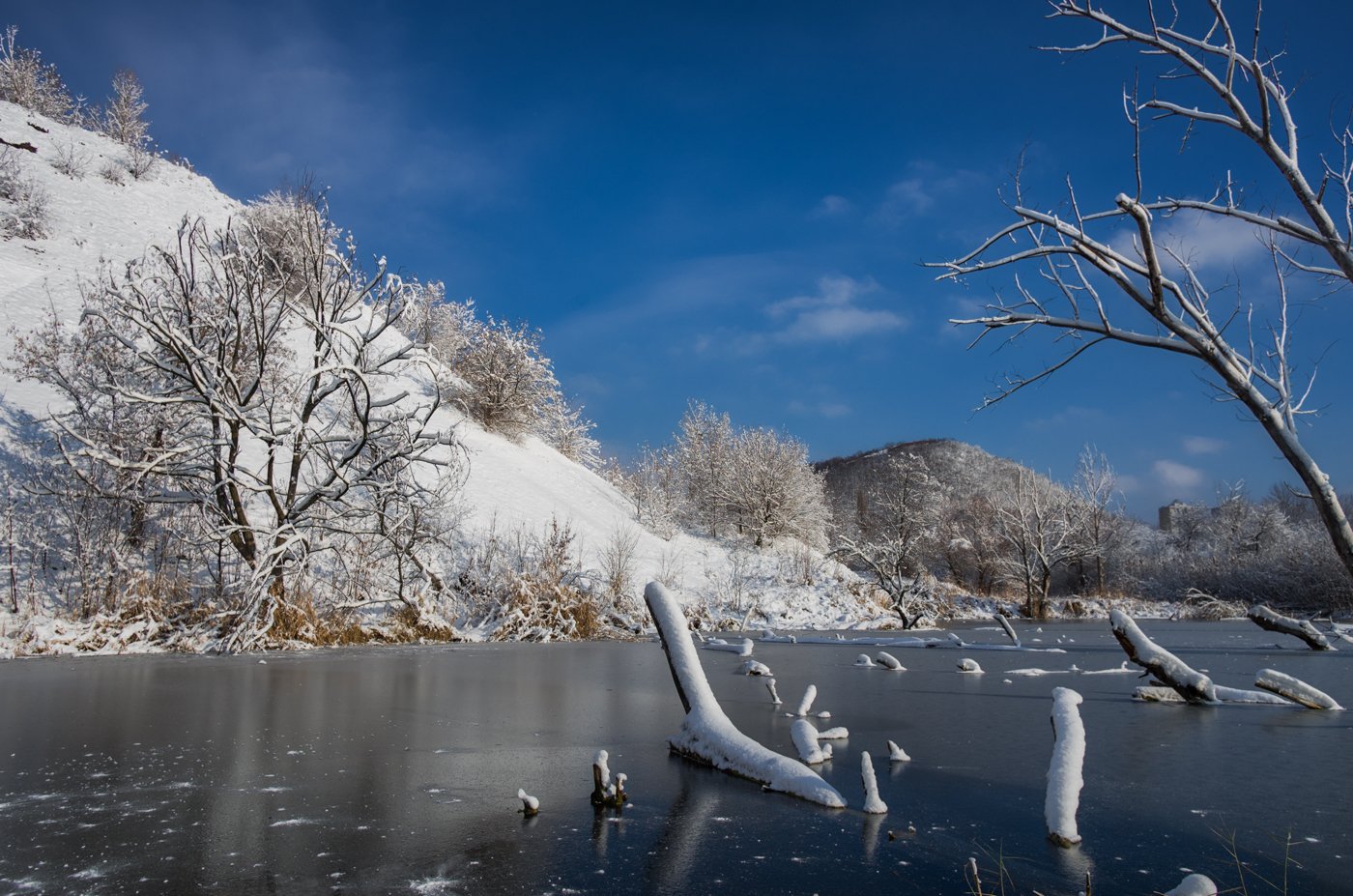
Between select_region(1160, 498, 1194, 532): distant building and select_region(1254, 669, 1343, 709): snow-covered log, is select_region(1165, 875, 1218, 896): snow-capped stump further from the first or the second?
select_region(1160, 498, 1194, 532): distant building

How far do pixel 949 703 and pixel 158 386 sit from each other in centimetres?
1566

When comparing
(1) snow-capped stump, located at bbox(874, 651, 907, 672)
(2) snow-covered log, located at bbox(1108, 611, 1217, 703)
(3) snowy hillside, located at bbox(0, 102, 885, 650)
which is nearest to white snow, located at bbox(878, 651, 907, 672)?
(1) snow-capped stump, located at bbox(874, 651, 907, 672)

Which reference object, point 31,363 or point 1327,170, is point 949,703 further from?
point 31,363

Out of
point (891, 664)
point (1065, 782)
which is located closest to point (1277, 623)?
point (891, 664)

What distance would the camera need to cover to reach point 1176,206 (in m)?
2.84

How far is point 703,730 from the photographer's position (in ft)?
14.9

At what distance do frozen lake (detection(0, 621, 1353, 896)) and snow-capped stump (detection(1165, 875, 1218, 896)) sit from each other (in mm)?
350

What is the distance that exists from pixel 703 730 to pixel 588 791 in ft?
2.76

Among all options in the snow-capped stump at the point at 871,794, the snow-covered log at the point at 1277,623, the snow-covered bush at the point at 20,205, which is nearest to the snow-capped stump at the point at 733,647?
the snow-covered log at the point at 1277,623

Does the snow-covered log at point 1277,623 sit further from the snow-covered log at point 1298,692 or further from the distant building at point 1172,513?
the distant building at point 1172,513

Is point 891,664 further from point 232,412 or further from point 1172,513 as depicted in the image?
point 1172,513

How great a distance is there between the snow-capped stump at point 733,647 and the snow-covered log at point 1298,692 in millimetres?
6503

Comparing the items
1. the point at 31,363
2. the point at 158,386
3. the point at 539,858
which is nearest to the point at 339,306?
the point at 158,386

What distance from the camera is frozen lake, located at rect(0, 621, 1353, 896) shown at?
277 centimetres
